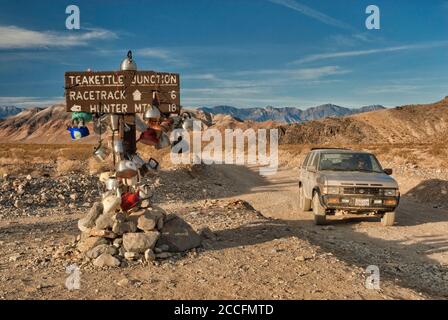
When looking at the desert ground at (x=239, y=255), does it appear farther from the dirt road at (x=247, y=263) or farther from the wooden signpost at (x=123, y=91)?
the wooden signpost at (x=123, y=91)

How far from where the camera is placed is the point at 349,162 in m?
13.3

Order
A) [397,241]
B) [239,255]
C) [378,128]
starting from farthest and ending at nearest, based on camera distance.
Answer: [378,128] < [397,241] < [239,255]

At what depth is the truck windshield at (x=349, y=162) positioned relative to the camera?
13.1 m

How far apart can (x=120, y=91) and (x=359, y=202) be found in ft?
23.0

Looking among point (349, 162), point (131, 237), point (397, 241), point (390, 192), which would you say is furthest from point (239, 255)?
point (349, 162)

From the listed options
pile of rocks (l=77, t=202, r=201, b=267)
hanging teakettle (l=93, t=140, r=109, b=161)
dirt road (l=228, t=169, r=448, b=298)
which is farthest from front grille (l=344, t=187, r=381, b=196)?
hanging teakettle (l=93, t=140, r=109, b=161)

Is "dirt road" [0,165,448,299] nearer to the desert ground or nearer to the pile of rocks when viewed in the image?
the desert ground

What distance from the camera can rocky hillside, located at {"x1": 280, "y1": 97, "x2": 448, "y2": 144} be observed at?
10769cm

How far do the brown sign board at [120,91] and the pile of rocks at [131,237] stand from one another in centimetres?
178

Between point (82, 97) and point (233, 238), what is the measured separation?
12.9 feet
